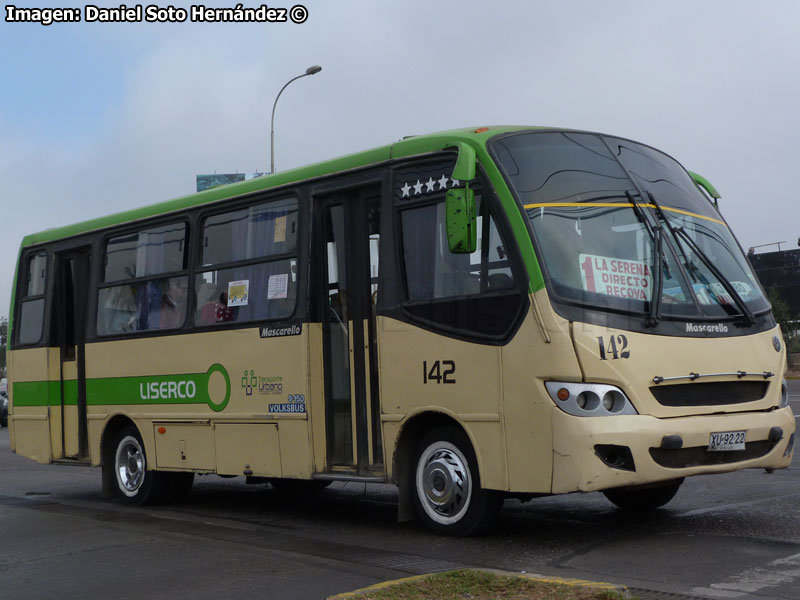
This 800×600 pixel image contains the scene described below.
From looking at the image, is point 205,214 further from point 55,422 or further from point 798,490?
point 798,490

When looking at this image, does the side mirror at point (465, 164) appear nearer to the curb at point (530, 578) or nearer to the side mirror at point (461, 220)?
the side mirror at point (461, 220)

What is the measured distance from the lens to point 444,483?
8.36m

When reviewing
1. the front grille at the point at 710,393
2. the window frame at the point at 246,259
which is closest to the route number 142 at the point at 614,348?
the front grille at the point at 710,393

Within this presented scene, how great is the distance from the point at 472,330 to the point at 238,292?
3.25 meters

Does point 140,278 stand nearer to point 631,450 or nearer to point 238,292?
point 238,292

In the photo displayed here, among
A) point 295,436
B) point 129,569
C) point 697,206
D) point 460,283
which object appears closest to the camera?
point 129,569

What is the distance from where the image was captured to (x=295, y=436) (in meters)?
9.73

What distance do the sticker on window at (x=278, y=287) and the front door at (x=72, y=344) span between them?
12.2 ft

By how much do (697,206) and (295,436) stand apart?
13.0 ft

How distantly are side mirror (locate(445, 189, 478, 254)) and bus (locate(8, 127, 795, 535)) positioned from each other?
17 millimetres

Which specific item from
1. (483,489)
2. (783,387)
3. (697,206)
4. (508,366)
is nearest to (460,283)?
(508,366)

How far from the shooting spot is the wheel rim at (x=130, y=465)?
39.5ft

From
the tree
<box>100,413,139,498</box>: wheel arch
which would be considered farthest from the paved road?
the tree

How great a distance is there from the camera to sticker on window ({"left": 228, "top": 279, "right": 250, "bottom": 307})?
10.5 m
